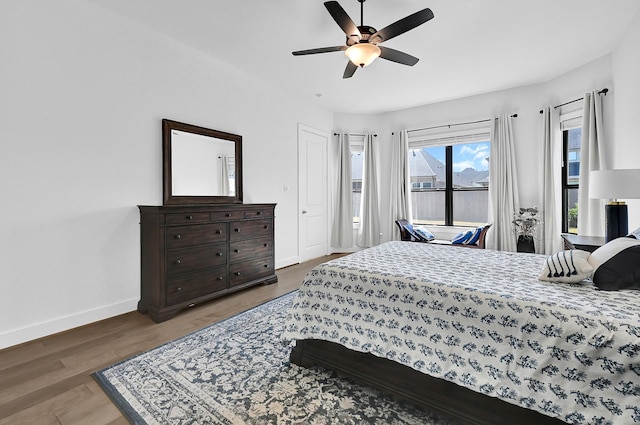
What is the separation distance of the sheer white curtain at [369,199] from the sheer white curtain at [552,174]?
2763 mm

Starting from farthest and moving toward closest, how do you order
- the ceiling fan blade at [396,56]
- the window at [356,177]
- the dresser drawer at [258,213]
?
1. the window at [356,177]
2. the dresser drawer at [258,213]
3. the ceiling fan blade at [396,56]

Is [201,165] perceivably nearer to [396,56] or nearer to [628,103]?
[396,56]

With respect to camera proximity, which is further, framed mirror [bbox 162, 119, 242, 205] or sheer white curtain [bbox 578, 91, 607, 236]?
sheer white curtain [bbox 578, 91, 607, 236]

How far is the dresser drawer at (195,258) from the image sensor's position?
290 cm

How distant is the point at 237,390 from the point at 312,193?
159 inches

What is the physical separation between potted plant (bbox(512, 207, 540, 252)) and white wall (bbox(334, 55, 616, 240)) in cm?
34

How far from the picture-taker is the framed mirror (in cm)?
328

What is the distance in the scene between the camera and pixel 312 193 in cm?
555

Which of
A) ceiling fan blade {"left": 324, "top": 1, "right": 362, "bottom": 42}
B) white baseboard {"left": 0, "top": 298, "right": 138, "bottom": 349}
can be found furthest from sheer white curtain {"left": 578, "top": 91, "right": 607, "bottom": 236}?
white baseboard {"left": 0, "top": 298, "right": 138, "bottom": 349}

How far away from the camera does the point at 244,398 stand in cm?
171

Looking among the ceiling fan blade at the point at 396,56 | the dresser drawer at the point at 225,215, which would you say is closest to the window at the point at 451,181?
the ceiling fan blade at the point at 396,56

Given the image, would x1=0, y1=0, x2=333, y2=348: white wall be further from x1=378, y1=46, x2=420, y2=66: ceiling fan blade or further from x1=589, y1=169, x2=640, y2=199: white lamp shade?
x1=589, y1=169, x2=640, y2=199: white lamp shade

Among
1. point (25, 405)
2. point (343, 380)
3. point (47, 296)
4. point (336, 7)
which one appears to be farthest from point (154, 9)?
point (343, 380)

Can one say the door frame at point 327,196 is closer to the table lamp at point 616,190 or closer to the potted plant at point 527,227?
the potted plant at point 527,227
